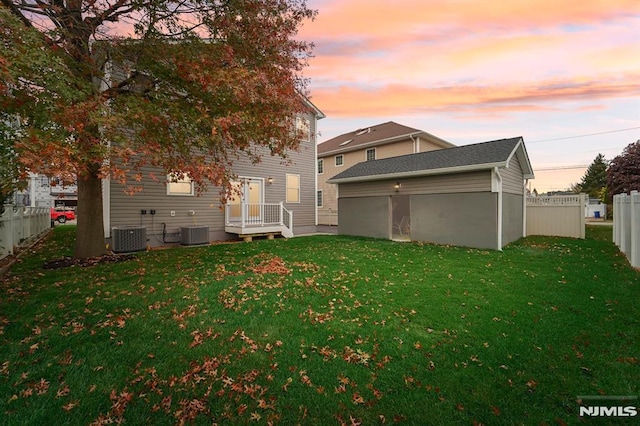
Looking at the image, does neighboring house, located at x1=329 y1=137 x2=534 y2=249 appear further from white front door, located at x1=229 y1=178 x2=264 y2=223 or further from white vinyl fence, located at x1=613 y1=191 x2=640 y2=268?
white front door, located at x1=229 y1=178 x2=264 y2=223

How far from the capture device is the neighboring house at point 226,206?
10250mm

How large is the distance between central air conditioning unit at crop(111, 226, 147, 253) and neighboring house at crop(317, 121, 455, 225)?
447 inches

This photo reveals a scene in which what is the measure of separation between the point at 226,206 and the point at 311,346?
1028 centimetres

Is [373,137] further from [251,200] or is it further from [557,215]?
[557,215]

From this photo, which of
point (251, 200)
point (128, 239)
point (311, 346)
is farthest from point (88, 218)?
point (311, 346)

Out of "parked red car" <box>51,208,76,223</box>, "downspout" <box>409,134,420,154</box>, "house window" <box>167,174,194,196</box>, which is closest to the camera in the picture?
"house window" <box>167,174,194,196</box>

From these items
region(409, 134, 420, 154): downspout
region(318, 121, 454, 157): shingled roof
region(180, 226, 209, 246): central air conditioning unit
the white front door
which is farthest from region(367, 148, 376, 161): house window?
region(180, 226, 209, 246): central air conditioning unit

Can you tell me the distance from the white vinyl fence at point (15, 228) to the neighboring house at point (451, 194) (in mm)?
11254

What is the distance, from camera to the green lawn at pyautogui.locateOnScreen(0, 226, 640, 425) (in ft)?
7.81

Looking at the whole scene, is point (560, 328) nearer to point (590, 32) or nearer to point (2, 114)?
point (2, 114)

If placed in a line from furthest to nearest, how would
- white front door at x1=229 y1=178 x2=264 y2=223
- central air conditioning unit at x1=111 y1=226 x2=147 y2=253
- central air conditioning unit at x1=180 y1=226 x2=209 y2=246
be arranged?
white front door at x1=229 y1=178 x2=264 y2=223
central air conditioning unit at x1=180 y1=226 x2=209 y2=246
central air conditioning unit at x1=111 y1=226 x2=147 y2=253

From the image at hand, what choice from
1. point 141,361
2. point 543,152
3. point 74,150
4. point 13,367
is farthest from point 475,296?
point 543,152

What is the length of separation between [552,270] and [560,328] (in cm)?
364

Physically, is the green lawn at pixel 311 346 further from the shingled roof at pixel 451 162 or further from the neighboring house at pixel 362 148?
the neighboring house at pixel 362 148
